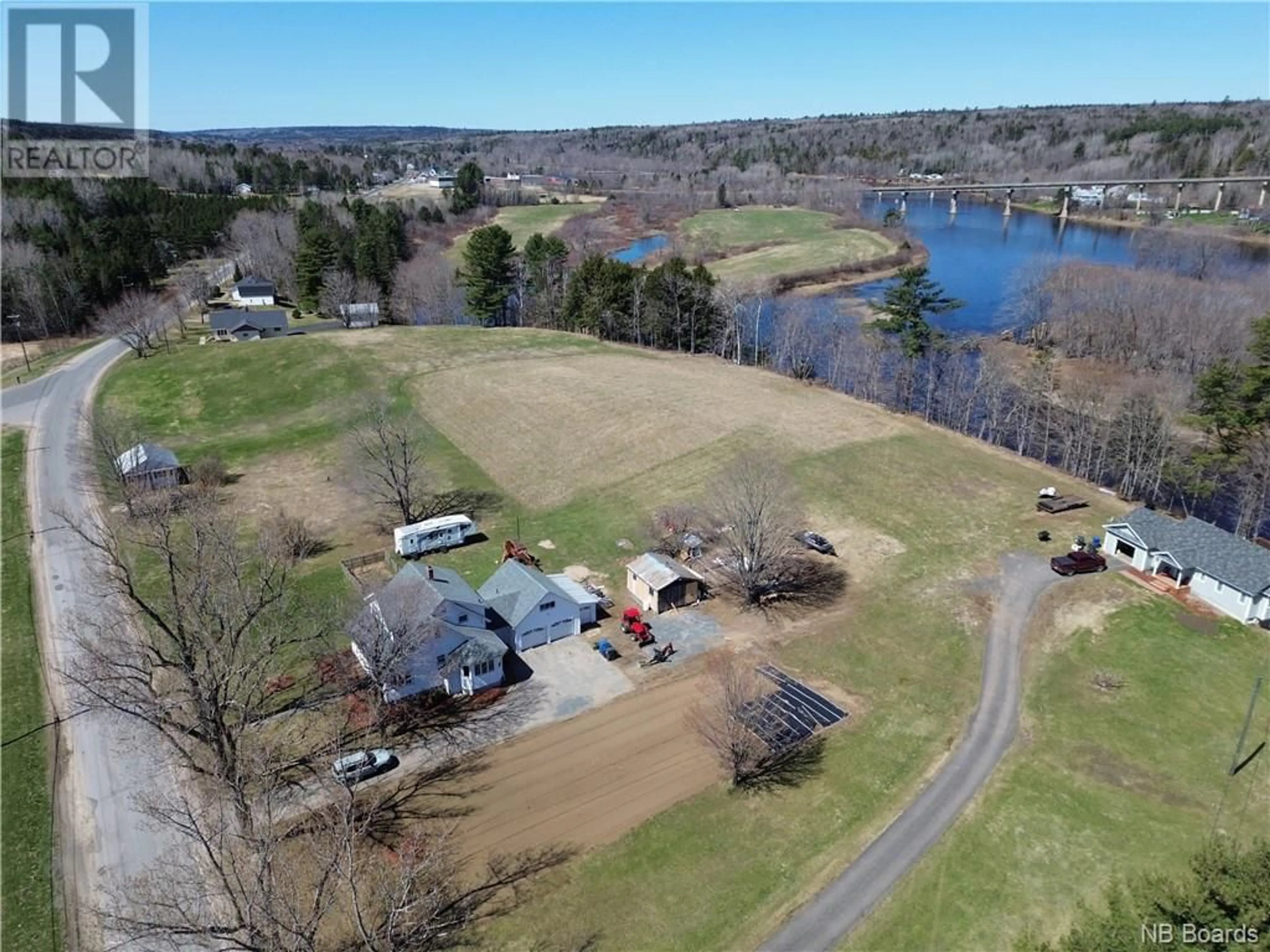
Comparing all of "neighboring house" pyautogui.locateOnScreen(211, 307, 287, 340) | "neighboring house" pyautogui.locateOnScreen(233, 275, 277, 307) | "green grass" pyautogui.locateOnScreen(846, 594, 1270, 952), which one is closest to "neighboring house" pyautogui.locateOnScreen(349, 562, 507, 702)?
"green grass" pyautogui.locateOnScreen(846, 594, 1270, 952)

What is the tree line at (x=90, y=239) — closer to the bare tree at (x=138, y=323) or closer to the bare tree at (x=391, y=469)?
the bare tree at (x=138, y=323)

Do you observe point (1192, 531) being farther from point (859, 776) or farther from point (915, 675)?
point (859, 776)

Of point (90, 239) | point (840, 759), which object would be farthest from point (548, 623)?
point (90, 239)

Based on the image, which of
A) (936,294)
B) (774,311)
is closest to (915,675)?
(936,294)

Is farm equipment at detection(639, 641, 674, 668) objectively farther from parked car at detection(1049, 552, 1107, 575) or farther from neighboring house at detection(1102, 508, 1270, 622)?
neighboring house at detection(1102, 508, 1270, 622)

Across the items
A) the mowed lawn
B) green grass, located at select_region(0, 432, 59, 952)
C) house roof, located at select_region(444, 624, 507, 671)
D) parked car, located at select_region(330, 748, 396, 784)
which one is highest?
the mowed lawn

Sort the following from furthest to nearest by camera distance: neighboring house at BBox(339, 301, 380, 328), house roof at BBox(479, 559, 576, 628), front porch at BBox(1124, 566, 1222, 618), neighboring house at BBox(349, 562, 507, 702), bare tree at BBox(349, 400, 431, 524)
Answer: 1. neighboring house at BBox(339, 301, 380, 328)
2. bare tree at BBox(349, 400, 431, 524)
3. front porch at BBox(1124, 566, 1222, 618)
4. house roof at BBox(479, 559, 576, 628)
5. neighboring house at BBox(349, 562, 507, 702)
